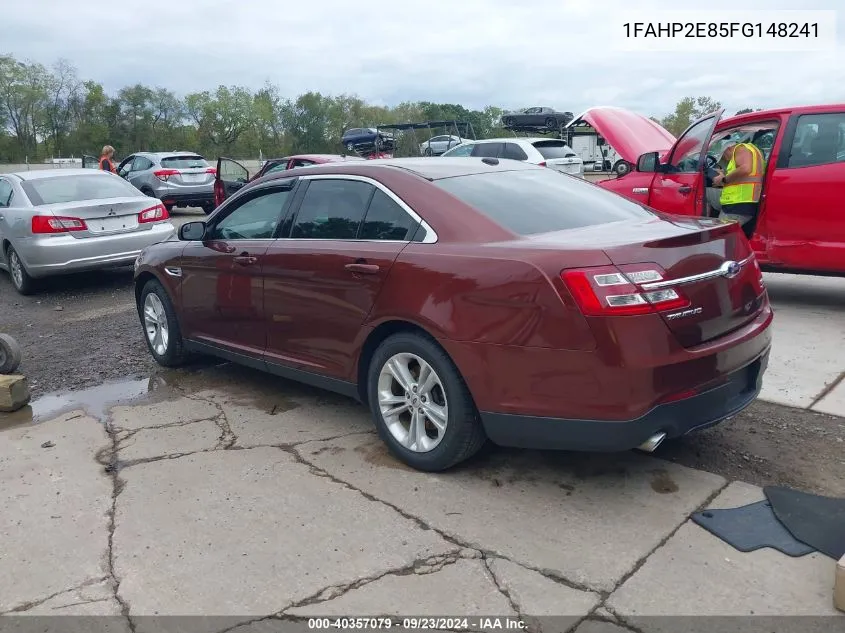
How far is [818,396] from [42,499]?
14.5 feet

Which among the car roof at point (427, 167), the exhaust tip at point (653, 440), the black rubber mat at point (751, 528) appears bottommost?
the black rubber mat at point (751, 528)

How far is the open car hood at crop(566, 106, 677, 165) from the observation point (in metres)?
8.12

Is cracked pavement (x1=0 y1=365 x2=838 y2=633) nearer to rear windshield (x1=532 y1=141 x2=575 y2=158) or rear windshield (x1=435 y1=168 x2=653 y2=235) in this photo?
rear windshield (x1=435 y1=168 x2=653 y2=235)

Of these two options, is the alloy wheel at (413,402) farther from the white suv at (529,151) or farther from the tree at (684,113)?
the tree at (684,113)

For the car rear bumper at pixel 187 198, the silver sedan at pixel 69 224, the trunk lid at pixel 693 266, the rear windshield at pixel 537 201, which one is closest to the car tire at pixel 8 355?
the silver sedan at pixel 69 224

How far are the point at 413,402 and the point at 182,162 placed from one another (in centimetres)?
1506

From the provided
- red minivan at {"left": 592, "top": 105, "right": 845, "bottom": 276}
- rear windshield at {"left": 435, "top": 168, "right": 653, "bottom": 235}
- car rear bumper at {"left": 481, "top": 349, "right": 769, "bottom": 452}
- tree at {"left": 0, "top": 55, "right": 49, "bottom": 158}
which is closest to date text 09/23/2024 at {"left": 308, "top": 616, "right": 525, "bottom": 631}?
car rear bumper at {"left": 481, "top": 349, "right": 769, "bottom": 452}

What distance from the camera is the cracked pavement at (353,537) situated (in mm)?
2748

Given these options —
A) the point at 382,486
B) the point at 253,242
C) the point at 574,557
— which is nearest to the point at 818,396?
the point at 574,557

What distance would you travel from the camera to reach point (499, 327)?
10.9ft

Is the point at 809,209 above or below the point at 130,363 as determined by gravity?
above

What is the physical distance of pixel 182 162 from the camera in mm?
17203

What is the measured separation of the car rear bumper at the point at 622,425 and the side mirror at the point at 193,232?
290 cm

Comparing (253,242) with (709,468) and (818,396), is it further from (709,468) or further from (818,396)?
(818,396)
